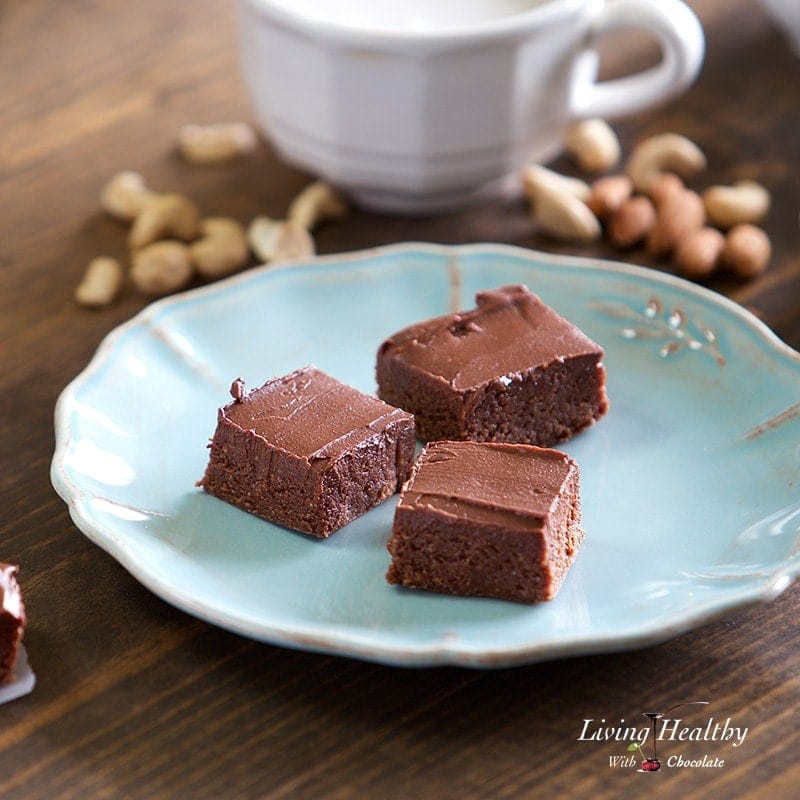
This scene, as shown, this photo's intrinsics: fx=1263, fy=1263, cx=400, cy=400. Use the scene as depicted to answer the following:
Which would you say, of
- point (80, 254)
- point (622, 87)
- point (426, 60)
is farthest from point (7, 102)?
point (622, 87)

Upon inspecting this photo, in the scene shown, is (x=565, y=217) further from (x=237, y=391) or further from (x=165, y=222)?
(x=237, y=391)

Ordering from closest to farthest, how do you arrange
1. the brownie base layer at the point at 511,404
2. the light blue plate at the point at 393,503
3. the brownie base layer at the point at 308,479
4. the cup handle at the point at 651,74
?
the light blue plate at the point at 393,503, the brownie base layer at the point at 308,479, the brownie base layer at the point at 511,404, the cup handle at the point at 651,74

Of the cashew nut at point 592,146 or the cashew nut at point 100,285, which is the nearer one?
the cashew nut at point 100,285

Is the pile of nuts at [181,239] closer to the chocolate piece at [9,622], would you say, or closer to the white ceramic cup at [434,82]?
the white ceramic cup at [434,82]

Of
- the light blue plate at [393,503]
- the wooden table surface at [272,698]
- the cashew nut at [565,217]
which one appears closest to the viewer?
the wooden table surface at [272,698]

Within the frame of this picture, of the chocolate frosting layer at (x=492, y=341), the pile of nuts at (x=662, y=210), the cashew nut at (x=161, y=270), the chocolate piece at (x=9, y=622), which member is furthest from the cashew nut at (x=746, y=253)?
the chocolate piece at (x=9, y=622)

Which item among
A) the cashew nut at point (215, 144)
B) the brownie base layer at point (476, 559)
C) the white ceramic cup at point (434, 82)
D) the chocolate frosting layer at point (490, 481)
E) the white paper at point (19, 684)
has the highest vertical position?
the white ceramic cup at point (434, 82)

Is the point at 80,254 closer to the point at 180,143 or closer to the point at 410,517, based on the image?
the point at 180,143
